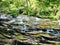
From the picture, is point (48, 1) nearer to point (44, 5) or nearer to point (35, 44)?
point (44, 5)

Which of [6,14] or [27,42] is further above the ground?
[27,42]

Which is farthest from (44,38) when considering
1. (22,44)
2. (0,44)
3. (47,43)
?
(0,44)

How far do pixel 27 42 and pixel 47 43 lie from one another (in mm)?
1946

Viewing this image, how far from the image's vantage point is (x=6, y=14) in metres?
36.1

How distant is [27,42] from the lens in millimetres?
14992

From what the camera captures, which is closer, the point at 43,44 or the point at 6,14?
the point at 43,44

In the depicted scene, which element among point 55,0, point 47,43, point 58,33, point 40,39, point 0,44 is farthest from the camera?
point 58,33

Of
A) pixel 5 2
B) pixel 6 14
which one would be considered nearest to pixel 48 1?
pixel 5 2

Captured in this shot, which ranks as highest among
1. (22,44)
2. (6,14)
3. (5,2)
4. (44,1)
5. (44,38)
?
(44,1)

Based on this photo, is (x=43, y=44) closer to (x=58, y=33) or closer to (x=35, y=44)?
(x=35, y=44)

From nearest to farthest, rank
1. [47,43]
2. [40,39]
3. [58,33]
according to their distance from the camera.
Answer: [47,43] → [40,39] → [58,33]

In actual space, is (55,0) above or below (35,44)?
above

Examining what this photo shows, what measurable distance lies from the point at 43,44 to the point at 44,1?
626 cm

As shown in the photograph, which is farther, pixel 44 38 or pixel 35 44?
pixel 44 38
